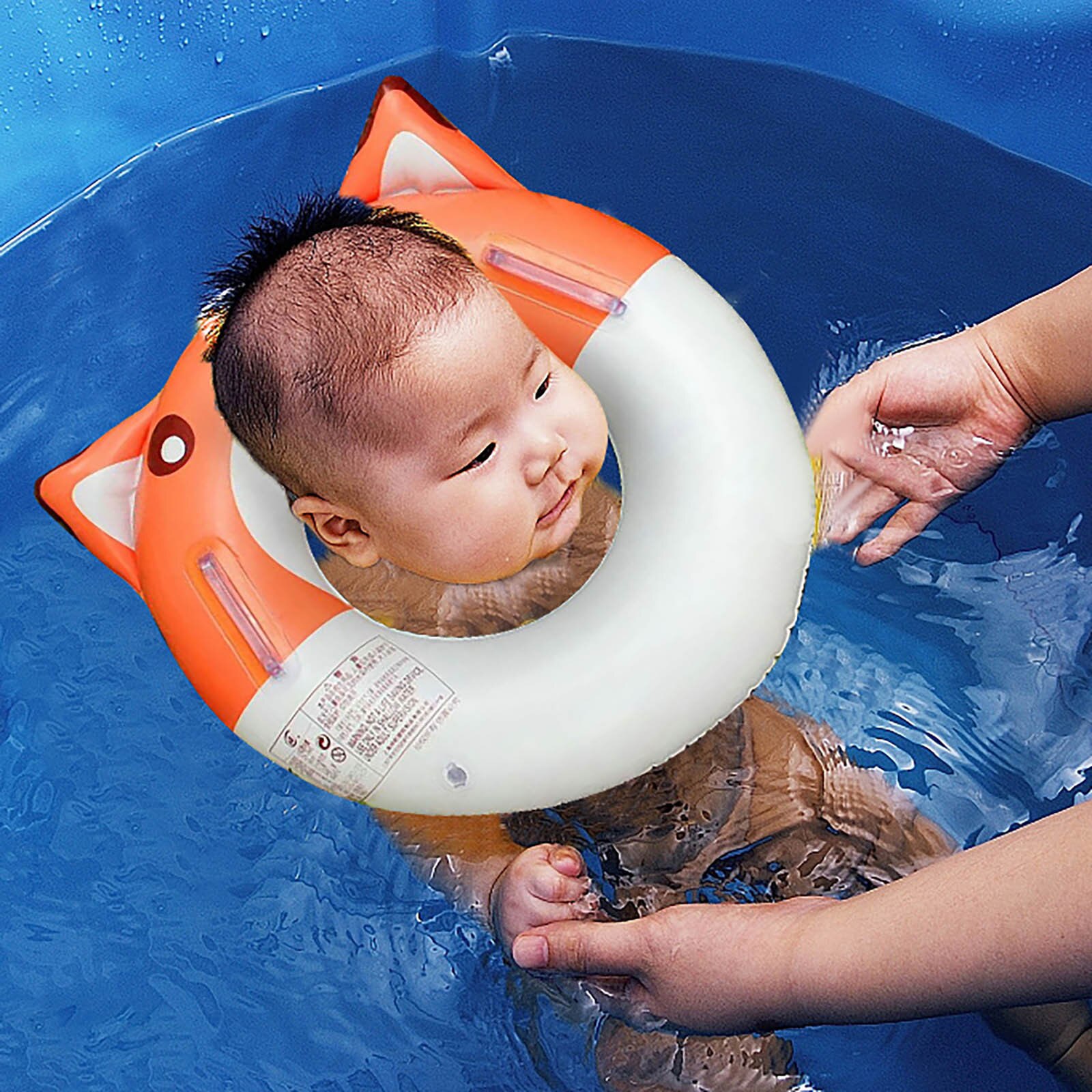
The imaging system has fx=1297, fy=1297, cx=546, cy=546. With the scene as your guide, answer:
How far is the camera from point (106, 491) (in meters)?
1.17

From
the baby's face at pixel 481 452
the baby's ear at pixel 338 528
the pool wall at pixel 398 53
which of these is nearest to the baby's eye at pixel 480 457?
the baby's face at pixel 481 452

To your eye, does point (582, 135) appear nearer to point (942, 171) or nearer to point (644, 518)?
point (942, 171)

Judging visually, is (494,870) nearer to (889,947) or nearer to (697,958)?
(697,958)

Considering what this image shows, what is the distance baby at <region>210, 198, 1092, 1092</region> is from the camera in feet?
3.26

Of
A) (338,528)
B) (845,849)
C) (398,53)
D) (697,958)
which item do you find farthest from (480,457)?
(398,53)

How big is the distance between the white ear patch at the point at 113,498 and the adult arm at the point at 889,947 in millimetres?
551

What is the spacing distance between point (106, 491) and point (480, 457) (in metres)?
0.37

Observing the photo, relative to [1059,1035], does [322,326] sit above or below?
above

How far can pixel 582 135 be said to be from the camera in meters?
1.84

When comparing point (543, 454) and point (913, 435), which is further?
point (913, 435)

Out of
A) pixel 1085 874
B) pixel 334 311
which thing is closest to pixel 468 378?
pixel 334 311

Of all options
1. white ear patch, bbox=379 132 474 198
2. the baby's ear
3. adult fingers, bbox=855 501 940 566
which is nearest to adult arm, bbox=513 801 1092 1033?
the baby's ear

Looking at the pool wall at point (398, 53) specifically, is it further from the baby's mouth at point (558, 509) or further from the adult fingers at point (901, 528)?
the baby's mouth at point (558, 509)

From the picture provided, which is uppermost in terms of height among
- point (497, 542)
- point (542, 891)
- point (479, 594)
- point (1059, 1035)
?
point (497, 542)
